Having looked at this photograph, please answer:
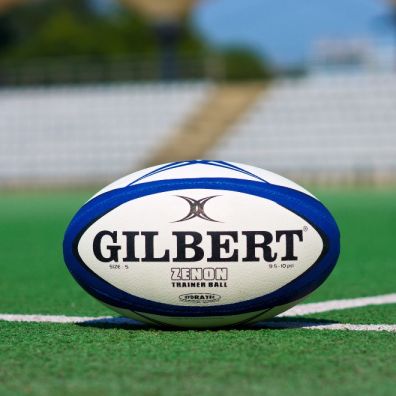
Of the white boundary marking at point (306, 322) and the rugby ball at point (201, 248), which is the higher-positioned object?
the rugby ball at point (201, 248)

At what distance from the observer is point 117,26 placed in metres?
64.6

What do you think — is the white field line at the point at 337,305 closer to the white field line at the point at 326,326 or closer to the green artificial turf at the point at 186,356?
the green artificial turf at the point at 186,356

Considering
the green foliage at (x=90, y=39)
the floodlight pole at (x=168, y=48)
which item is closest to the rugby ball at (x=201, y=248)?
the floodlight pole at (x=168, y=48)

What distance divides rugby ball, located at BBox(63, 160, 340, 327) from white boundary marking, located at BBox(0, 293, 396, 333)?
23cm

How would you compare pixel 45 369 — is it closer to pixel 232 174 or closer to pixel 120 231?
pixel 120 231

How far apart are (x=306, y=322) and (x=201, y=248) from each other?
80 centimetres

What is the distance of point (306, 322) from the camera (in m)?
4.77

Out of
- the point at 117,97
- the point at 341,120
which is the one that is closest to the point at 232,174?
the point at 341,120

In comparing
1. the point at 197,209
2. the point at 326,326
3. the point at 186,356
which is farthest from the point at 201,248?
the point at 326,326

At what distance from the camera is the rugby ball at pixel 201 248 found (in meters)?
4.27

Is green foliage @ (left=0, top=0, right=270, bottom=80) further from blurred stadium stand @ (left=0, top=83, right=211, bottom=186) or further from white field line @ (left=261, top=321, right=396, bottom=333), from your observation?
white field line @ (left=261, top=321, right=396, bottom=333)

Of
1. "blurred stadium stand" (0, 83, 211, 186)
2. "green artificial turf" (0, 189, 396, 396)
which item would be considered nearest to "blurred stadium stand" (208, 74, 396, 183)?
"blurred stadium stand" (0, 83, 211, 186)

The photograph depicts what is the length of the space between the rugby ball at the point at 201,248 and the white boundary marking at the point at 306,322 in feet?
0.75

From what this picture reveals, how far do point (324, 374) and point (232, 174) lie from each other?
1.28 metres
